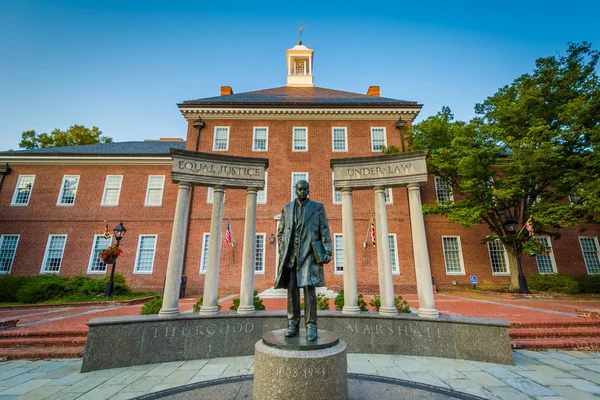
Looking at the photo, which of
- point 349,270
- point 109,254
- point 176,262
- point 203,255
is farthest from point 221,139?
point 349,270

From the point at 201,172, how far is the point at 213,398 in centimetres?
496

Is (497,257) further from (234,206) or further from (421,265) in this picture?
(234,206)

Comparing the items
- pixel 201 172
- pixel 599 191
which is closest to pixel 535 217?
pixel 599 191

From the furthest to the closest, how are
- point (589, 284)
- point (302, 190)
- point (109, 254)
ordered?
point (589, 284) → point (109, 254) → point (302, 190)

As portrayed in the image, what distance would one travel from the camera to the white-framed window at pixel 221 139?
17.9m

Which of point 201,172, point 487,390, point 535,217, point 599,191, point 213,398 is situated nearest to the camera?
point 213,398

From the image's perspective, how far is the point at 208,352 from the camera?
560cm

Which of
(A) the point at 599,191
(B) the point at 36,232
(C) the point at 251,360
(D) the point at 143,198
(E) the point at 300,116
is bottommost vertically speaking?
(C) the point at 251,360

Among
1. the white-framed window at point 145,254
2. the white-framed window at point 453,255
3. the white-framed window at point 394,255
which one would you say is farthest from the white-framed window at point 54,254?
the white-framed window at point 453,255

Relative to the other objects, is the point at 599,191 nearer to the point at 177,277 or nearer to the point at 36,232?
the point at 177,277

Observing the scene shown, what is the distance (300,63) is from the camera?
26.5m

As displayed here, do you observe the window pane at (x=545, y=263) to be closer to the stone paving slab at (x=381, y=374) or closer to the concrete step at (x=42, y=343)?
the stone paving slab at (x=381, y=374)

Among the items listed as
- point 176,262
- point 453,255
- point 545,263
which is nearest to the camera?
point 176,262

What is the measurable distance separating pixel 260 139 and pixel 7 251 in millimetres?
18478
